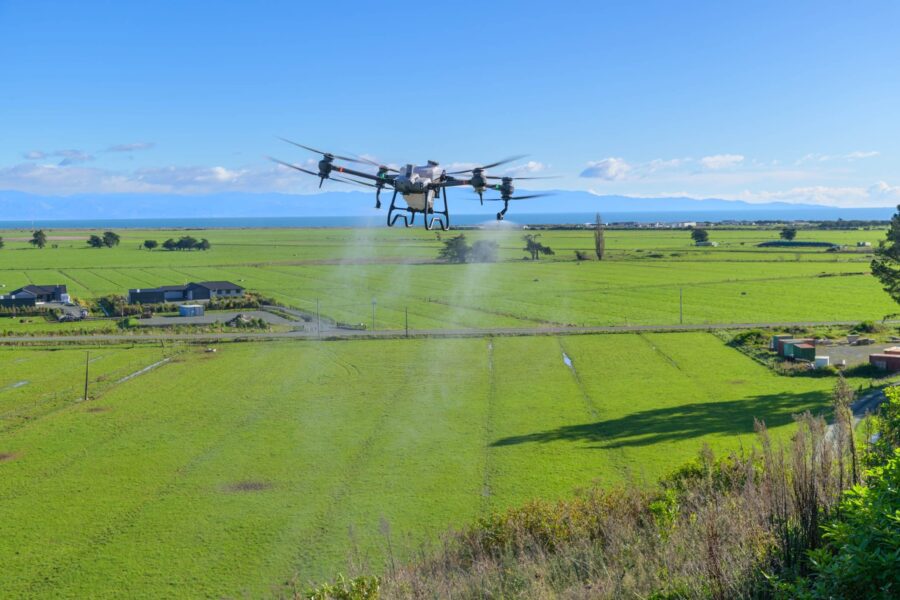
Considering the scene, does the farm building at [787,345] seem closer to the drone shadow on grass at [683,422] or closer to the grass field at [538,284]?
the drone shadow on grass at [683,422]

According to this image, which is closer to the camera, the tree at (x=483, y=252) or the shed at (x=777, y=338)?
the shed at (x=777, y=338)

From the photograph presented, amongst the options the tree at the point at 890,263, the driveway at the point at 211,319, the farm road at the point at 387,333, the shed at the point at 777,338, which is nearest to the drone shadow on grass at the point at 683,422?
the tree at the point at 890,263

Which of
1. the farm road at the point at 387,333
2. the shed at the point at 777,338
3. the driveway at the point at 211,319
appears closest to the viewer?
the shed at the point at 777,338

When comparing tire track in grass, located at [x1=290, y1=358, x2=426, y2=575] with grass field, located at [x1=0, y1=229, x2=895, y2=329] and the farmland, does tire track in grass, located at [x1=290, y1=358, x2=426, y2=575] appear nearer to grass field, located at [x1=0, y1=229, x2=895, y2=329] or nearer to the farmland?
the farmland

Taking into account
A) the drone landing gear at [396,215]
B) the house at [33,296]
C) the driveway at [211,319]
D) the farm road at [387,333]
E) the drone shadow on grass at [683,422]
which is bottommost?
the drone shadow on grass at [683,422]

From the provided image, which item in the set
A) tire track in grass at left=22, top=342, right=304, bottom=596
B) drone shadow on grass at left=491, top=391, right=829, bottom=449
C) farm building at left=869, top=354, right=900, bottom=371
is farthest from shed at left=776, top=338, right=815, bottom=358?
tire track in grass at left=22, top=342, right=304, bottom=596

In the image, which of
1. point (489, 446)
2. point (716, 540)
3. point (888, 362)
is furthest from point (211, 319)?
point (716, 540)
